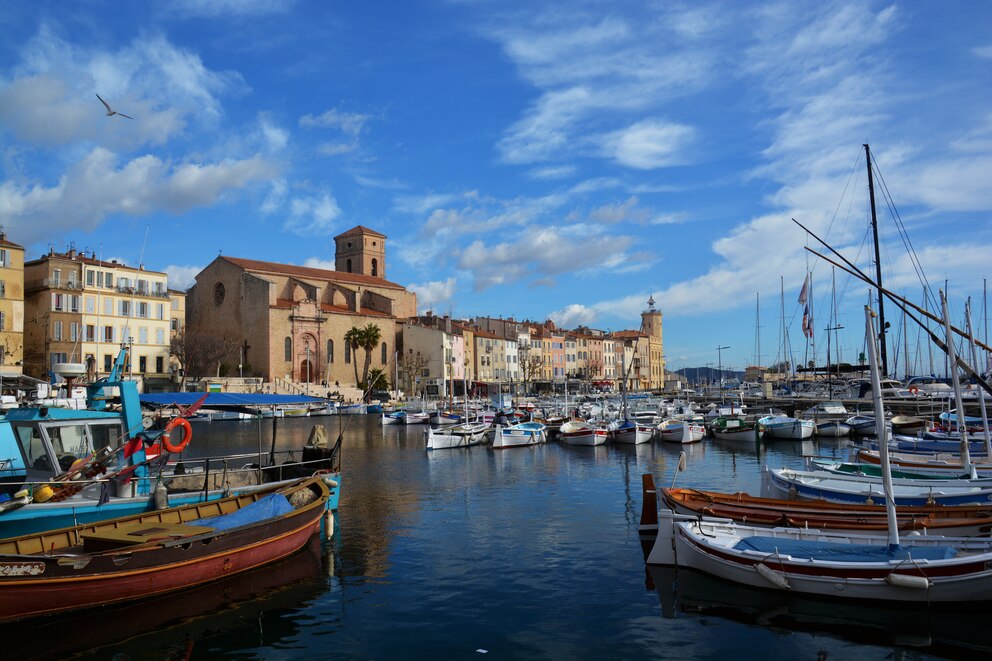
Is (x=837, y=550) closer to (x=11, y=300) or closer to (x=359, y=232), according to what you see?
(x=11, y=300)

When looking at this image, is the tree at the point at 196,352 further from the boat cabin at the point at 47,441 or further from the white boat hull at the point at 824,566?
the white boat hull at the point at 824,566

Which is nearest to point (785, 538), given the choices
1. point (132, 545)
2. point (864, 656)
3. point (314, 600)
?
point (864, 656)

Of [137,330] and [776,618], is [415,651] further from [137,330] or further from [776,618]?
[137,330]

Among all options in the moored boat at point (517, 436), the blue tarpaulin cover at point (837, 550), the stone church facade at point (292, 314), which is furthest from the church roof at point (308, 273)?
the blue tarpaulin cover at point (837, 550)

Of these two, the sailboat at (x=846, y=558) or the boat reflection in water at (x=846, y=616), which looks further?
the sailboat at (x=846, y=558)

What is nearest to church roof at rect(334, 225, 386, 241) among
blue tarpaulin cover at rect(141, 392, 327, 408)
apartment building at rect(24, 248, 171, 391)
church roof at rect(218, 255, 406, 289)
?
church roof at rect(218, 255, 406, 289)

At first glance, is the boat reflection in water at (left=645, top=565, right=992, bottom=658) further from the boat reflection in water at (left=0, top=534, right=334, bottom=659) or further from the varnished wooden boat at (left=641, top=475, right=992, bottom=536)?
the boat reflection in water at (left=0, top=534, right=334, bottom=659)

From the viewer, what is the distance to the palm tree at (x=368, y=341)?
9738cm

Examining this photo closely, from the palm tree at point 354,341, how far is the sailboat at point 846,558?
84.1m

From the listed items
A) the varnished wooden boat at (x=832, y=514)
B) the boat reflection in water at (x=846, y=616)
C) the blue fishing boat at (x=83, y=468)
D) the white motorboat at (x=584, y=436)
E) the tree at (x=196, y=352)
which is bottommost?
the boat reflection in water at (x=846, y=616)

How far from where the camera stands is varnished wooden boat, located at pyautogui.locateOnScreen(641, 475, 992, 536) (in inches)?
590

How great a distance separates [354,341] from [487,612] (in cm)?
8567

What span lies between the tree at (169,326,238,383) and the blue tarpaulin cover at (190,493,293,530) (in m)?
59.5

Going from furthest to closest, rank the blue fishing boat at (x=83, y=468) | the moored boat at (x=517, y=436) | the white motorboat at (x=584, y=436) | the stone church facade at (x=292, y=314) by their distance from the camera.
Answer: the stone church facade at (x=292, y=314), the white motorboat at (x=584, y=436), the moored boat at (x=517, y=436), the blue fishing boat at (x=83, y=468)
